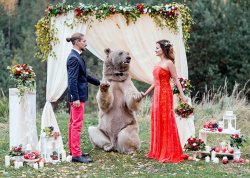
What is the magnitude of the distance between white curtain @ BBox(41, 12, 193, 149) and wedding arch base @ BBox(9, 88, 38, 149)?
1.65 ft

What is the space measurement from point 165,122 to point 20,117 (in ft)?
6.25

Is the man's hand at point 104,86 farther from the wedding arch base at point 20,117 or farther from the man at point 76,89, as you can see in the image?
the wedding arch base at point 20,117

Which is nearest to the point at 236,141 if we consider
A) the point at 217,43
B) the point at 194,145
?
the point at 194,145

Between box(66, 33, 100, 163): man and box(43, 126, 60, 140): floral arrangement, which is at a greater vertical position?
box(66, 33, 100, 163): man

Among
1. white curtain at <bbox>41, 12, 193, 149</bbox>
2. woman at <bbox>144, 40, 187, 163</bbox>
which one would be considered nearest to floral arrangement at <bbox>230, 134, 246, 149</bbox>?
woman at <bbox>144, 40, 187, 163</bbox>

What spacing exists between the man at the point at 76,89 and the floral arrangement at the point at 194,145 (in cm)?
132

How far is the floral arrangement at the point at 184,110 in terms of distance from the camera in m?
7.71

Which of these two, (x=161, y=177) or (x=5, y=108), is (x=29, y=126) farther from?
(x=5, y=108)

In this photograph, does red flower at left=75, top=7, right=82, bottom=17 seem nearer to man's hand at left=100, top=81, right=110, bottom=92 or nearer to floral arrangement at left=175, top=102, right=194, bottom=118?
man's hand at left=100, top=81, right=110, bottom=92

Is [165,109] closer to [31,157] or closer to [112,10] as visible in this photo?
[112,10]

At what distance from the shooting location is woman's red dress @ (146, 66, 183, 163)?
7293mm

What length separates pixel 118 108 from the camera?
7.99 meters

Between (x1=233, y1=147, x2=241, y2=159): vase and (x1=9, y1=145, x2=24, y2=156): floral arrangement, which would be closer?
(x1=9, y1=145, x2=24, y2=156): floral arrangement

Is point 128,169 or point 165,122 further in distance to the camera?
point 165,122
